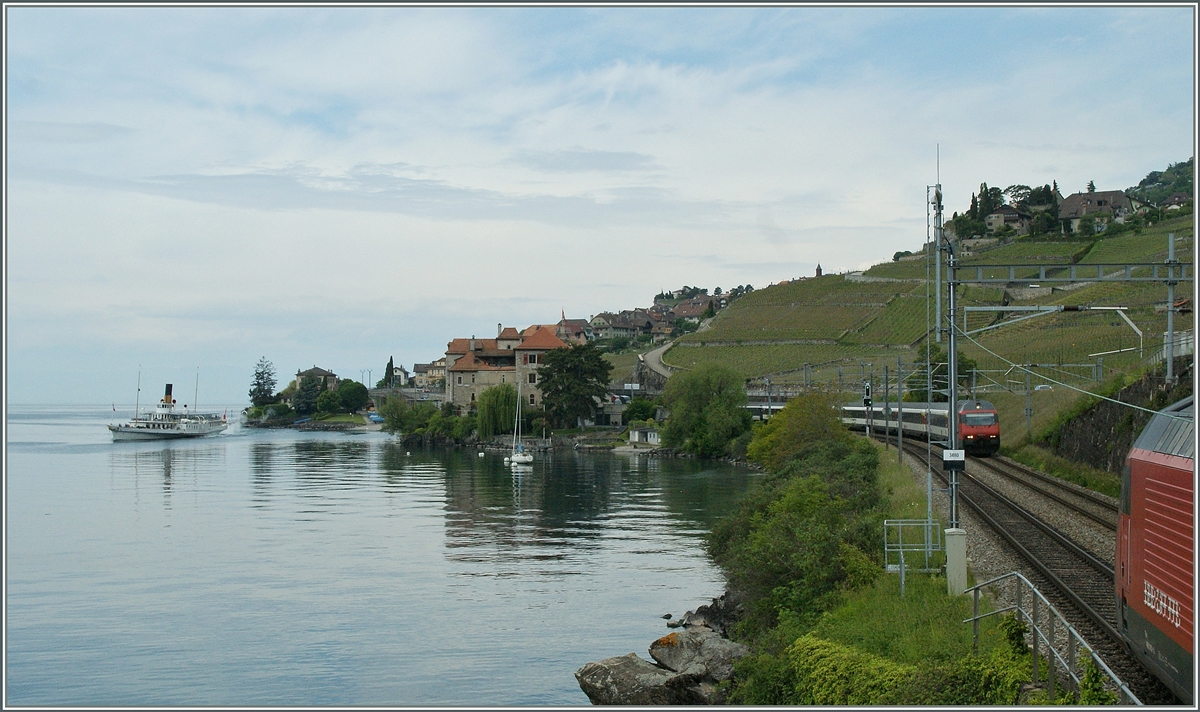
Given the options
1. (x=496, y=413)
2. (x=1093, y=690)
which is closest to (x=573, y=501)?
(x=1093, y=690)

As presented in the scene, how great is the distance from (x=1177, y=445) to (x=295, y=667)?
22.1 metres

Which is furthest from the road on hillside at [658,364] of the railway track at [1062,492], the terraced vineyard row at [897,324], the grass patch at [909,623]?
the grass patch at [909,623]

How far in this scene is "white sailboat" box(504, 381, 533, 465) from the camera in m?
94.2

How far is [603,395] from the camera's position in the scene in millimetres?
Result: 122688

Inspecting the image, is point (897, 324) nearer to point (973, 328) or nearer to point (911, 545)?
point (973, 328)

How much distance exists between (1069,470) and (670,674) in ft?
84.7

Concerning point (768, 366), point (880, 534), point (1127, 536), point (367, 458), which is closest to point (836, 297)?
point (768, 366)

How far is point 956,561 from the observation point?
1916cm

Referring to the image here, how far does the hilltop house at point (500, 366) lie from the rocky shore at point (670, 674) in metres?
107

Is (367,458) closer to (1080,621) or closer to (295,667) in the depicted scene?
(295,667)

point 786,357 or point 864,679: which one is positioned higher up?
point 786,357

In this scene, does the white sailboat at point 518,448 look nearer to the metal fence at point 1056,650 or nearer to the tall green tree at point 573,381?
the tall green tree at point 573,381

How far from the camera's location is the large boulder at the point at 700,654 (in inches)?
877

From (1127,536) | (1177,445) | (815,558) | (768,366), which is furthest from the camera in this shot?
(768,366)
